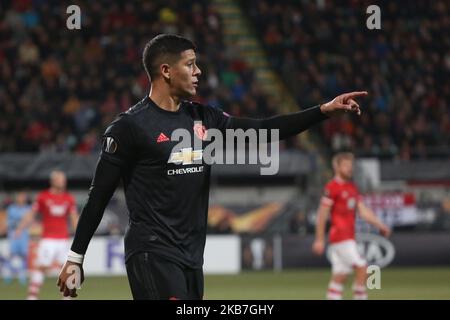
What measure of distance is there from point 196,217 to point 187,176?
0.25 meters

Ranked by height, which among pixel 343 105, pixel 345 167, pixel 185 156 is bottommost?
pixel 185 156

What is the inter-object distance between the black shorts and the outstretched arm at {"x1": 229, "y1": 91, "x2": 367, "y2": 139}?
963mm

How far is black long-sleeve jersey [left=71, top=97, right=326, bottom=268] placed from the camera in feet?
18.5

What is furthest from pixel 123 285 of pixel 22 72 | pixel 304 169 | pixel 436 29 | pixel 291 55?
pixel 436 29

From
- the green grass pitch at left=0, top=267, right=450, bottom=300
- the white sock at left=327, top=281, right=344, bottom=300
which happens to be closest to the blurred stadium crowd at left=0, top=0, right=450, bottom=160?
the green grass pitch at left=0, top=267, right=450, bottom=300

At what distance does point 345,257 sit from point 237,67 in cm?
1325

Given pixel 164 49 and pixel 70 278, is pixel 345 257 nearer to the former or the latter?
pixel 164 49

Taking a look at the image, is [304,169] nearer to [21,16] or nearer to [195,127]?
[21,16]

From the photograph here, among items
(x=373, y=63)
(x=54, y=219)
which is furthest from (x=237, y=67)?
(x=54, y=219)

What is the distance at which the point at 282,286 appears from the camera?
54.4 feet

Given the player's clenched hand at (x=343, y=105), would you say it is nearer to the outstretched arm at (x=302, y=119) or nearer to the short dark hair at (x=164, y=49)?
the outstretched arm at (x=302, y=119)

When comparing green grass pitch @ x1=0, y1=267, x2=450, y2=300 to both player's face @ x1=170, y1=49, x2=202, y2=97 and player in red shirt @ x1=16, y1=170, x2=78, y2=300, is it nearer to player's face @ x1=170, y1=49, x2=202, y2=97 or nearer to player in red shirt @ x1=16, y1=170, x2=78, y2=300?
player in red shirt @ x1=16, y1=170, x2=78, y2=300

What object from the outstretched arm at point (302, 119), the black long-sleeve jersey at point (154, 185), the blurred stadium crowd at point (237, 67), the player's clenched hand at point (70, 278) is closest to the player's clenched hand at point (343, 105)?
the outstretched arm at point (302, 119)

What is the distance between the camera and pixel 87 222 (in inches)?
222
